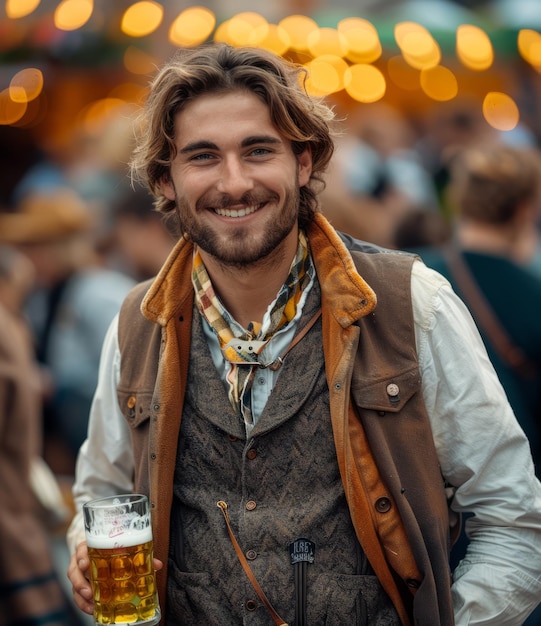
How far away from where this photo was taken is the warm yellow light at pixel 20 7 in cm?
1009

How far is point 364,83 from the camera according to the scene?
13.6 m

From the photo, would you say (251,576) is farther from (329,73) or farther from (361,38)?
(329,73)

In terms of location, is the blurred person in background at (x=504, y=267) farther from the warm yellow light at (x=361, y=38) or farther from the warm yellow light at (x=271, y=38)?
the warm yellow light at (x=361, y=38)

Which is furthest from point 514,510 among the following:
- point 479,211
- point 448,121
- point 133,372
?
point 448,121

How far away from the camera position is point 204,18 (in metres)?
11.2

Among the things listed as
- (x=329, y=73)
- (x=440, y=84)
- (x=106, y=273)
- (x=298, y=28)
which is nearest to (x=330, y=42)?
(x=298, y=28)

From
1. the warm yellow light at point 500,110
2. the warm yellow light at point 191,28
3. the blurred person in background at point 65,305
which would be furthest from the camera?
the warm yellow light at point 500,110

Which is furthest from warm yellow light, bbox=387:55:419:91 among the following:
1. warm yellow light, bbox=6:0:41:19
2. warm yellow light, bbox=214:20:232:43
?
warm yellow light, bbox=6:0:41:19

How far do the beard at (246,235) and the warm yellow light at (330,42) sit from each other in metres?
8.86

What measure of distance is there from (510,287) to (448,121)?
5823 millimetres

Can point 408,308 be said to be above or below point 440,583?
above

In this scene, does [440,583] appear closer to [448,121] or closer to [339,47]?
[448,121]

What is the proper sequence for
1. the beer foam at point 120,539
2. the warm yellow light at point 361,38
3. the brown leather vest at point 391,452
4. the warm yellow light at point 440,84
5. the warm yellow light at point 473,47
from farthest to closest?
the warm yellow light at point 440,84 → the warm yellow light at point 473,47 → the warm yellow light at point 361,38 → the brown leather vest at point 391,452 → the beer foam at point 120,539

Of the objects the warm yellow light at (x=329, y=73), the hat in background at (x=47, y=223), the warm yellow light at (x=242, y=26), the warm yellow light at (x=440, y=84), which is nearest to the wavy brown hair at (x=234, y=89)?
the hat in background at (x=47, y=223)
